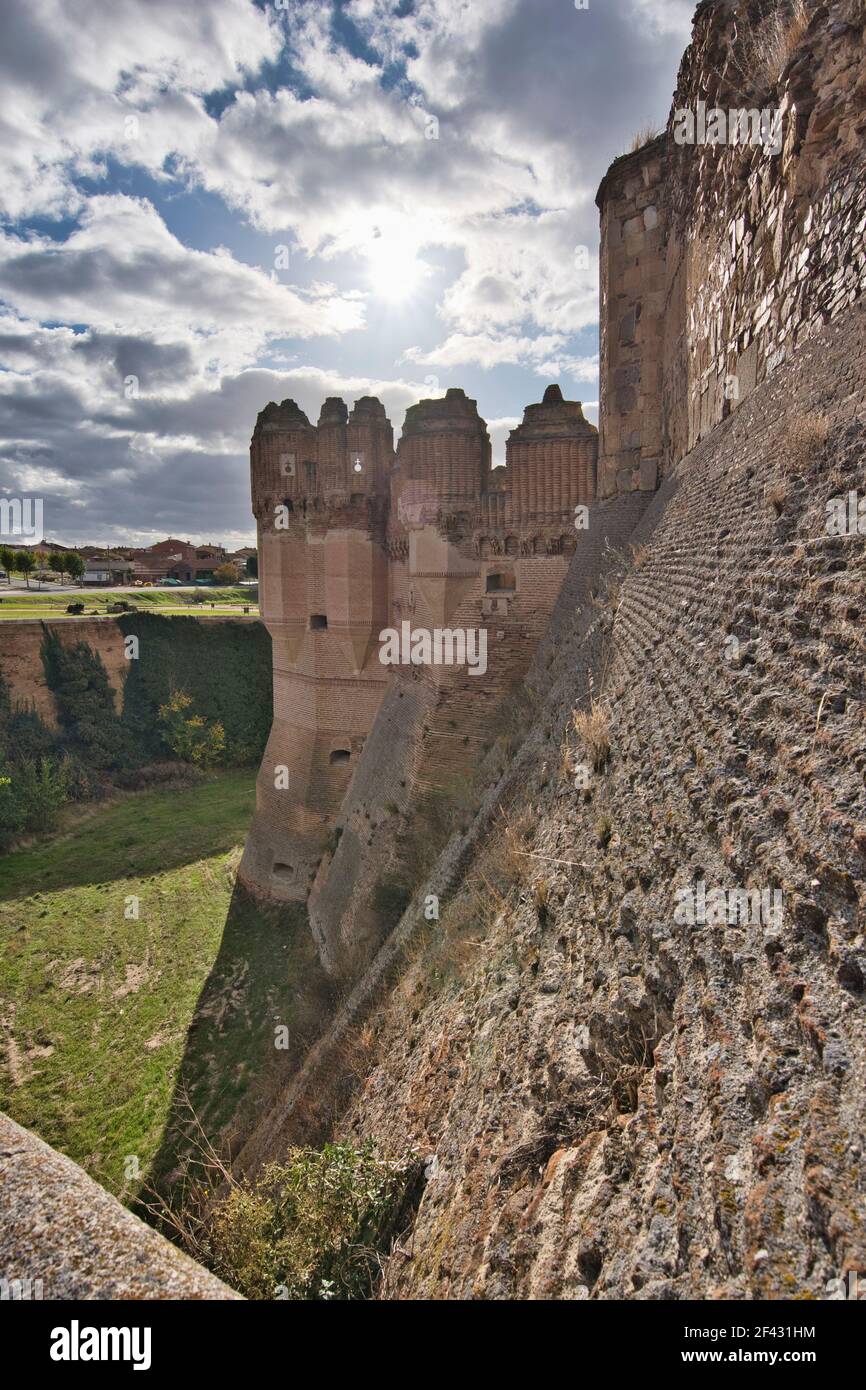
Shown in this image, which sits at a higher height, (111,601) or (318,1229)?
(111,601)

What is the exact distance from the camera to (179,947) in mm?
14219

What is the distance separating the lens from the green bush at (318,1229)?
384 cm

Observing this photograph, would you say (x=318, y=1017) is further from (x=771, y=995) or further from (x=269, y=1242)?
(x=771, y=995)

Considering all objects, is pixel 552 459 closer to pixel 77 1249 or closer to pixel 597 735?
pixel 597 735

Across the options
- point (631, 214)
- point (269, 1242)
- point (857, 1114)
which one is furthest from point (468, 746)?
point (857, 1114)

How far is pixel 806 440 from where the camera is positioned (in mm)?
3879

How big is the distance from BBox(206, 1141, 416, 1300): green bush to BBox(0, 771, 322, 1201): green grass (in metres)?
5.14

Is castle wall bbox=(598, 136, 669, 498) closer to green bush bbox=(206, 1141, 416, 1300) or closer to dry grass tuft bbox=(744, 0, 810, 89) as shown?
dry grass tuft bbox=(744, 0, 810, 89)

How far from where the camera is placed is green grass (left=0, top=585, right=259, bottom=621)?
30750 mm

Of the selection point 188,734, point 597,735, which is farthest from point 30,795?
point 597,735

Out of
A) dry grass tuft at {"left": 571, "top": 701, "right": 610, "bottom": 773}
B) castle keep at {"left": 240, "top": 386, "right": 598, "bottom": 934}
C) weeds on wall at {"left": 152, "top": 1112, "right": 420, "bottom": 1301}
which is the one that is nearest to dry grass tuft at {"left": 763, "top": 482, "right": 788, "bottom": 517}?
dry grass tuft at {"left": 571, "top": 701, "right": 610, "bottom": 773}

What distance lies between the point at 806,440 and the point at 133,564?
74431mm

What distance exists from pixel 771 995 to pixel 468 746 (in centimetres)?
946

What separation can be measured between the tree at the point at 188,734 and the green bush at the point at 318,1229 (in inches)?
932
